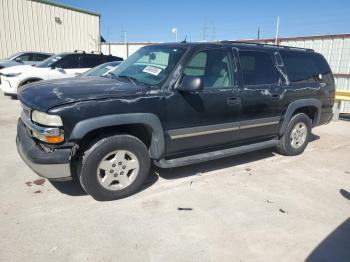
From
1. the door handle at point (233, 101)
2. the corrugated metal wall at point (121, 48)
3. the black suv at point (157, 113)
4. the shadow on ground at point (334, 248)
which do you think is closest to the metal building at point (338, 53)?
the black suv at point (157, 113)

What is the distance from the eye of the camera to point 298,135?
5.91m

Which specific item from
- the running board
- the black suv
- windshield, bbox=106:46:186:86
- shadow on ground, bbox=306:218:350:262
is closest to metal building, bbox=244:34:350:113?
the black suv

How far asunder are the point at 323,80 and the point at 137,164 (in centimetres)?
405

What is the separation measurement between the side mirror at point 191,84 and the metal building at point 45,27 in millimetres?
19472

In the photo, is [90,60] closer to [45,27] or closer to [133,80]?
[133,80]

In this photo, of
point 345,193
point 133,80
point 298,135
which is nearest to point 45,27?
point 133,80

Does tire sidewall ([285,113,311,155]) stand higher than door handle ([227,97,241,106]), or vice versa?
door handle ([227,97,241,106])

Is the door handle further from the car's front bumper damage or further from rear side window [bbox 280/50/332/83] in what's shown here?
the car's front bumper damage

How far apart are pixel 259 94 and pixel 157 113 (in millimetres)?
1796

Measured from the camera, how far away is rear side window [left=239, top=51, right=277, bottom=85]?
476 cm

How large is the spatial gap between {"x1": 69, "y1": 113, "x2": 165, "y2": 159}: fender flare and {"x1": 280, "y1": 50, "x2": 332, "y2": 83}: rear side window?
274cm

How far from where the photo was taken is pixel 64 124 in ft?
10.9

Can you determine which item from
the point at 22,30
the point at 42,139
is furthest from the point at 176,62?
the point at 22,30

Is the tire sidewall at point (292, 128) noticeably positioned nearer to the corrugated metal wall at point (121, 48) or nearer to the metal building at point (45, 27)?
the corrugated metal wall at point (121, 48)
